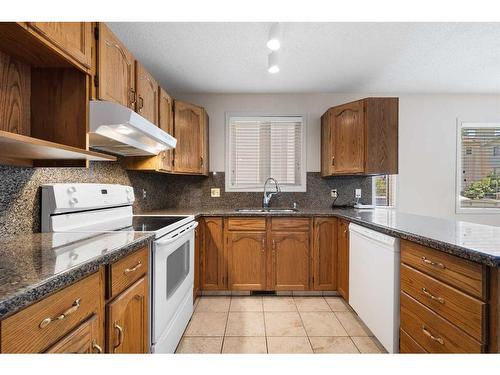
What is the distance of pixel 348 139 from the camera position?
9.00 feet

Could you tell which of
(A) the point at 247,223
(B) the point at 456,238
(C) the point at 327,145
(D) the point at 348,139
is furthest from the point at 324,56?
(B) the point at 456,238

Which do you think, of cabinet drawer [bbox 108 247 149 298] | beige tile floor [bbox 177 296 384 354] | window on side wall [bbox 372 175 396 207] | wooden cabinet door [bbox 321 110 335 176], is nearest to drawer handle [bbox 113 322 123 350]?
cabinet drawer [bbox 108 247 149 298]

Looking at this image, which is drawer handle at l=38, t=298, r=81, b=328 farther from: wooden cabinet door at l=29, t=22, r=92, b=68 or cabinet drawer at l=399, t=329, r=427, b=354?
cabinet drawer at l=399, t=329, r=427, b=354

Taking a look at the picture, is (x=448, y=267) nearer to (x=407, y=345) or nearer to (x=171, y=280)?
(x=407, y=345)

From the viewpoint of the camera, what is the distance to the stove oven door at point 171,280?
4.75 feet

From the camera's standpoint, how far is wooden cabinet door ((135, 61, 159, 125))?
6.24 feet

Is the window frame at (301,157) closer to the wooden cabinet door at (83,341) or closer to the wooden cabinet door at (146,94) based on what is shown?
the wooden cabinet door at (146,94)

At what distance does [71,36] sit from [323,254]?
253 centimetres

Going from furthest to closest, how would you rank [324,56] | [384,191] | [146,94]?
[384,191] → [324,56] → [146,94]

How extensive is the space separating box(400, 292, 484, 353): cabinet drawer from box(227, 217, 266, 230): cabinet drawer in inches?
54.9

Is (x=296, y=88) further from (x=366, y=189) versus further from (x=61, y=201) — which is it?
(x=61, y=201)

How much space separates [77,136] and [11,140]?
48cm

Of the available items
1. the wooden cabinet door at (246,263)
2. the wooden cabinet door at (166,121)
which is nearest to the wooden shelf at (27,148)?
the wooden cabinet door at (166,121)
